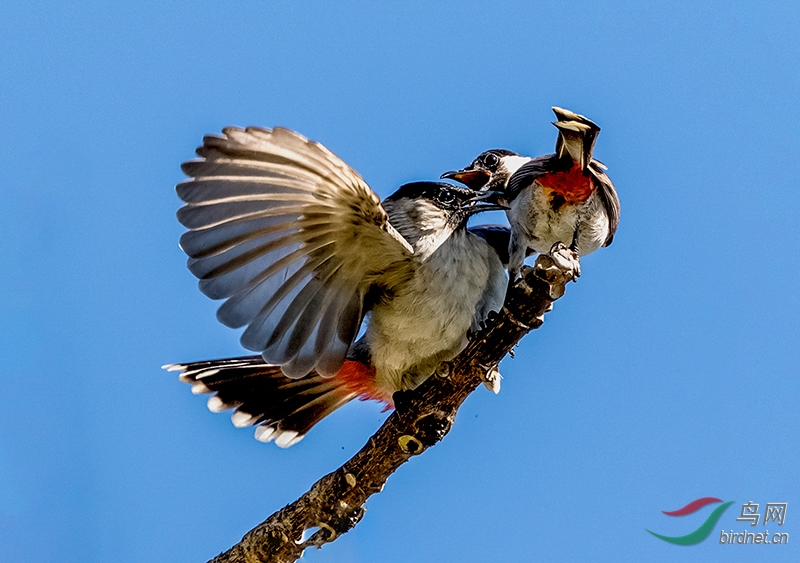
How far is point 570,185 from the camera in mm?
4582

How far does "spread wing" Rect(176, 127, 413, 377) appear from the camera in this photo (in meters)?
3.63

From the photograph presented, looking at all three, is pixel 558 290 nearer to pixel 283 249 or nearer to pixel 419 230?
pixel 419 230

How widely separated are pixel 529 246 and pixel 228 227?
1.79 m

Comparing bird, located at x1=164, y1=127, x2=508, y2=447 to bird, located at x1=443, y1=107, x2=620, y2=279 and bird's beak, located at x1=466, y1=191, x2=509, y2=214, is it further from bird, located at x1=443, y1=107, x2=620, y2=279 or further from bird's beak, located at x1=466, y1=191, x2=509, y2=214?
bird, located at x1=443, y1=107, x2=620, y2=279

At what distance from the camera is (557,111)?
4.26 m

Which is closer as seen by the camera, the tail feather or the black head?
the tail feather

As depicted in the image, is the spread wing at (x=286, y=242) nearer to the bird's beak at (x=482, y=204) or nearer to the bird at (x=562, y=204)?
the bird's beak at (x=482, y=204)

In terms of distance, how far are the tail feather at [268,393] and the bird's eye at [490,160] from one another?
1.79 m

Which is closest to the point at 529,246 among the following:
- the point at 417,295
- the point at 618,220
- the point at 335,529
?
the point at 618,220

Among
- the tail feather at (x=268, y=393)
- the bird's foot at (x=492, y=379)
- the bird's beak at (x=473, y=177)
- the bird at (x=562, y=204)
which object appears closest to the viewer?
the bird's foot at (x=492, y=379)

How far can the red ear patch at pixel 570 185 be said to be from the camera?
4.56 m

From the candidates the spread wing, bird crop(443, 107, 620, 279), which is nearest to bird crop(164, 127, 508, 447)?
the spread wing

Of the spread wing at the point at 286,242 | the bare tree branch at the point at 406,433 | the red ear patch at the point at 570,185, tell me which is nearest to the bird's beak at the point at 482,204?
the red ear patch at the point at 570,185

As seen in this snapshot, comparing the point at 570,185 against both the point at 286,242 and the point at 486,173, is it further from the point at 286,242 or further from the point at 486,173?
the point at 286,242
